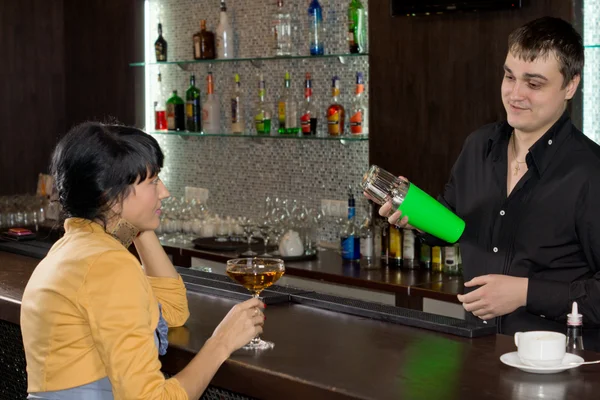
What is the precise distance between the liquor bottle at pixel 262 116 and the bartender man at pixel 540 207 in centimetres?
243

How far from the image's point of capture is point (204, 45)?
540 centimetres

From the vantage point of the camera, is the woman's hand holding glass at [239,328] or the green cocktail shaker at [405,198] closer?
the woman's hand holding glass at [239,328]

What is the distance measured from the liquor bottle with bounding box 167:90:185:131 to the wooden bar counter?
3.23 m

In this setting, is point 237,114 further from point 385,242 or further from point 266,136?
point 385,242

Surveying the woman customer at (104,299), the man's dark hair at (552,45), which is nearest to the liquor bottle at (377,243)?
the man's dark hair at (552,45)

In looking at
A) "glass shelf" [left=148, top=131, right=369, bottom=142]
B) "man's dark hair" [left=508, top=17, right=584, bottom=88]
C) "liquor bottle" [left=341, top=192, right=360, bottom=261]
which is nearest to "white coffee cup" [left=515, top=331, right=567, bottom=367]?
"man's dark hair" [left=508, top=17, right=584, bottom=88]

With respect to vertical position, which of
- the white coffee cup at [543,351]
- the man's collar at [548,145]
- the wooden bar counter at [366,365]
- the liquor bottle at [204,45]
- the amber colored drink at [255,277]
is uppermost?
the liquor bottle at [204,45]

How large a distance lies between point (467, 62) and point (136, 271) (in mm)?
2537

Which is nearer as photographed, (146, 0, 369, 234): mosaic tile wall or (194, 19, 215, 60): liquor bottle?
(146, 0, 369, 234): mosaic tile wall

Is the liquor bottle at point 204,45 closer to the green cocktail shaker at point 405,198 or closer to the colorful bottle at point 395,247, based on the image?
the colorful bottle at point 395,247

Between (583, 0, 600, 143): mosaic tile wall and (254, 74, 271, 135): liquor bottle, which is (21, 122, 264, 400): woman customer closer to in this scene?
(583, 0, 600, 143): mosaic tile wall

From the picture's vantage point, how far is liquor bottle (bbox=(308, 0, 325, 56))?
15.8 feet

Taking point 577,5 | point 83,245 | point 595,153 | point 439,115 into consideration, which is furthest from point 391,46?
point 83,245

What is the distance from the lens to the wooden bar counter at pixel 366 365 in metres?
1.80
